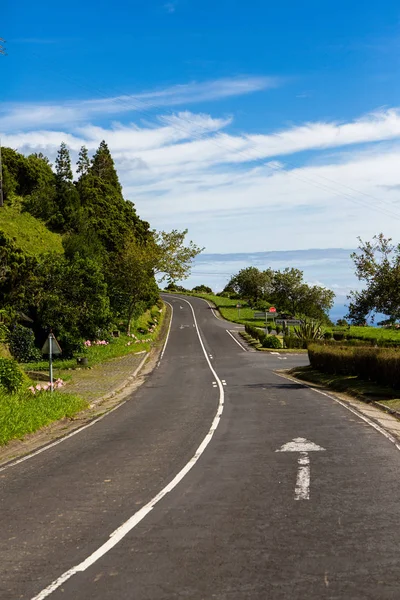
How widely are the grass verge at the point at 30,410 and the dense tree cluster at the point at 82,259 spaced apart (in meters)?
14.5

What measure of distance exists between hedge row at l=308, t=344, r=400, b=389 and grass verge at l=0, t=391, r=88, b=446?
1223cm

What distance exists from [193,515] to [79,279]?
37646mm

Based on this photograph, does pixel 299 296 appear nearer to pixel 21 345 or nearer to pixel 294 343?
pixel 294 343

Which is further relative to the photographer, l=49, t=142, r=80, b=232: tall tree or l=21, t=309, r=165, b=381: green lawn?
l=49, t=142, r=80, b=232: tall tree

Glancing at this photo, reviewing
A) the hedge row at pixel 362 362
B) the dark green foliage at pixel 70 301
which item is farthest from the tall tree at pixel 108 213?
the hedge row at pixel 362 362

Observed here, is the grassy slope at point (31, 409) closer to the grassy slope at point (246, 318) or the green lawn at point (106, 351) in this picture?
the green lawn at point (106, 351)

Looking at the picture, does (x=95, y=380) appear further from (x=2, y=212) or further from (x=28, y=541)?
(x=2, y=212)

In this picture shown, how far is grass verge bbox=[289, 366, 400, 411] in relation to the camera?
22078 mm

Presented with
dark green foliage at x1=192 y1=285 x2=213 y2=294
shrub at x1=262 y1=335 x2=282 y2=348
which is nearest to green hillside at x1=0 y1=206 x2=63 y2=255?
shrub at x1=262 y1=335 x2=282 y2=348

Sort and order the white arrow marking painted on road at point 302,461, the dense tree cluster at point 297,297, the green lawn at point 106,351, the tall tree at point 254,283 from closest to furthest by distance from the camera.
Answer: the white arrow marking painted on road at point 302,461
the green lawn at point 106,351
the dense tree cluster at point 297,297
the tall tree at point 254,283

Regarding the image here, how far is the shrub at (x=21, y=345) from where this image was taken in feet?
141

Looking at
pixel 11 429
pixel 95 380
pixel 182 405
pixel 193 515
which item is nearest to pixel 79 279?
pixel 95 380

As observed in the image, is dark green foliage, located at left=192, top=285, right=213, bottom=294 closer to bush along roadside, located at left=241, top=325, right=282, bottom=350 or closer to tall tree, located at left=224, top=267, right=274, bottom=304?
tall tree, located at left=224, top=267, right=274, bottom=304

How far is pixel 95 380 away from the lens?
32.8m
